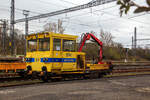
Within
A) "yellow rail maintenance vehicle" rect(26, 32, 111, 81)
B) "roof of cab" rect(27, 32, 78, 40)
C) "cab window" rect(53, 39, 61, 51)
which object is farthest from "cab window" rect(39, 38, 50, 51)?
"cab window" rect(53, 39, 61, 51)

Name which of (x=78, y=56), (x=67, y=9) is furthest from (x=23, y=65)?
(x=67, y=9)

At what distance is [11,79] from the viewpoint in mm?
11539

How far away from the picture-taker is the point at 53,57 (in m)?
10.8

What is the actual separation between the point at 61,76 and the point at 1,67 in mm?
3867

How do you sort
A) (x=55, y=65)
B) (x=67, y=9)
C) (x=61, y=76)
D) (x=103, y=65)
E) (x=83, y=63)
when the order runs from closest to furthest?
1. (x=55, y=65)
2. (x=61, y=76)
3. (x=83, y=63)
4. (x=103, y=65)
5. (x=67, y=9)

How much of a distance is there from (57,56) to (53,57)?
32 centimetres

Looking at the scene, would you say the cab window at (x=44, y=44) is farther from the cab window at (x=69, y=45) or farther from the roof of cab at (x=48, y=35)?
the cab window at (x=69, y=45)

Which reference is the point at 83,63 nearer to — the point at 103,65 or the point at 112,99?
the point at 103,65

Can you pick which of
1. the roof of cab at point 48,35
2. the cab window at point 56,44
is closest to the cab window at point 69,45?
the roof of cab at point 48,35

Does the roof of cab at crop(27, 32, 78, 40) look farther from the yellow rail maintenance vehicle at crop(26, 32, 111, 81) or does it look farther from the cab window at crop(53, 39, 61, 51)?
the cab window at crop(53, 39, 61, 51)

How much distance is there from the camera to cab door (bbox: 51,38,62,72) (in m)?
10.8

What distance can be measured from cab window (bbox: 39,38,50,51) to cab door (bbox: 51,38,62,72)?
384 millimetres

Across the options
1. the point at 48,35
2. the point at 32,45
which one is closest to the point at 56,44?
the point at 48,35

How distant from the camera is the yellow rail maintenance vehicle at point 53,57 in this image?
10.8 meters
